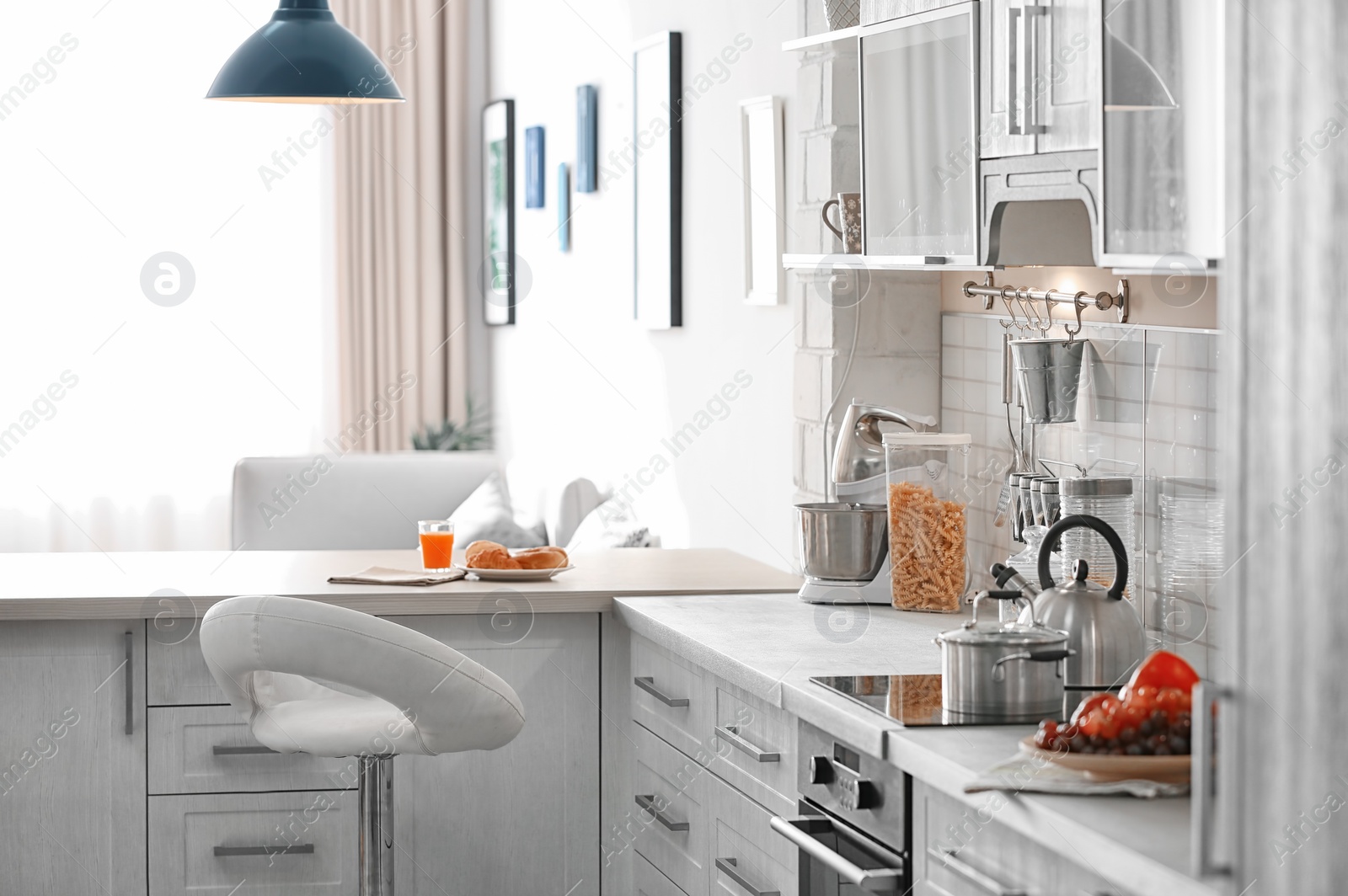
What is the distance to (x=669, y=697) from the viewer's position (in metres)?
2.68

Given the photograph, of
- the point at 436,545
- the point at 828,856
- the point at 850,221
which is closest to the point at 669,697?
the point at 436,545

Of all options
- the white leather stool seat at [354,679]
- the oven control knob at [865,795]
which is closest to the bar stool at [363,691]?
the white leather stool seat at [354,679]

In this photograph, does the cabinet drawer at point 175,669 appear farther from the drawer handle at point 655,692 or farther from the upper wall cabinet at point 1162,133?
the upper wall cabinet at point 1162,133

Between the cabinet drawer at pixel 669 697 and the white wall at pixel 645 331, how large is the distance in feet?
2.67

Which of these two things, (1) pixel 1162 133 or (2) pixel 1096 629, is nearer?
(1) pixel 1162 133

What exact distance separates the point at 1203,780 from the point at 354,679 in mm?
1299

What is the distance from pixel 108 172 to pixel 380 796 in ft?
14.7

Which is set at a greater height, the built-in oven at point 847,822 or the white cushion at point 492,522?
the white cushion at point 492,522

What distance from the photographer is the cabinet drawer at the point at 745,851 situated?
7.29 feet

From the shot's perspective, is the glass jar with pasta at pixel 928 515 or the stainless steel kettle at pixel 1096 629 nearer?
the stainless steel kettle at pixel 1096 629

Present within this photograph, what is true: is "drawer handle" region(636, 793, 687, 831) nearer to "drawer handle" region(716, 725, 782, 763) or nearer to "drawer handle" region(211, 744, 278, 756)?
"drawer handle" region(716, 725, 782, 763)

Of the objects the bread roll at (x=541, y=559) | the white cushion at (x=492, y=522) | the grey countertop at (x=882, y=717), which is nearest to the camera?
the grey countertop at (x=882, y=717)

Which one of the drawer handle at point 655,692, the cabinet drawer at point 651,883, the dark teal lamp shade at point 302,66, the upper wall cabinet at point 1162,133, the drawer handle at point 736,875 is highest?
the dark teal lamp shade at point 302,66

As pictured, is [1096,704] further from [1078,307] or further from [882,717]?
[1078,307]
